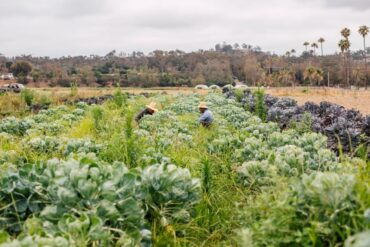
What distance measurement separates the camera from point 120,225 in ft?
8.58

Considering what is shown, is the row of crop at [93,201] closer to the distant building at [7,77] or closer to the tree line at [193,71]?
the tree line at [193,71]

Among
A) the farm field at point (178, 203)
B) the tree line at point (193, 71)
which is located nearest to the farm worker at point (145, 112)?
the farm field at point (178, 203)

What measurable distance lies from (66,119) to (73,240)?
10.1 metres

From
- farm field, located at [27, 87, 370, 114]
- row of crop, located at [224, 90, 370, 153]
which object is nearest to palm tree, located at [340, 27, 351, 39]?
farm field, located at [27, 87, 370, 114]

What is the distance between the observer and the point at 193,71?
7862 centimetres

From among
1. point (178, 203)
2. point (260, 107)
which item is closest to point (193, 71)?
point (260, 107)

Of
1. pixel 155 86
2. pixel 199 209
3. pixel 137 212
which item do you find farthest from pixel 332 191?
pixel 155 86

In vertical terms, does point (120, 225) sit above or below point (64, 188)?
below

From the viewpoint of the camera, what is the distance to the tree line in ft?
194

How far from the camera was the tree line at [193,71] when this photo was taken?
59094 millimetres

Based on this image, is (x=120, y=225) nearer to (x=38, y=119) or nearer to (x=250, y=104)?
(x=38, y=119)

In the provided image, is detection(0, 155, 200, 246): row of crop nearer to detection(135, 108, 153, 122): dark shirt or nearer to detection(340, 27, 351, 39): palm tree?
detection(135, 108, 153, 122): dark shirt

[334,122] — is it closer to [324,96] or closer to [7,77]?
[324,96]

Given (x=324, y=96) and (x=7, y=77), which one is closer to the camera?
(x=324, y=96)
